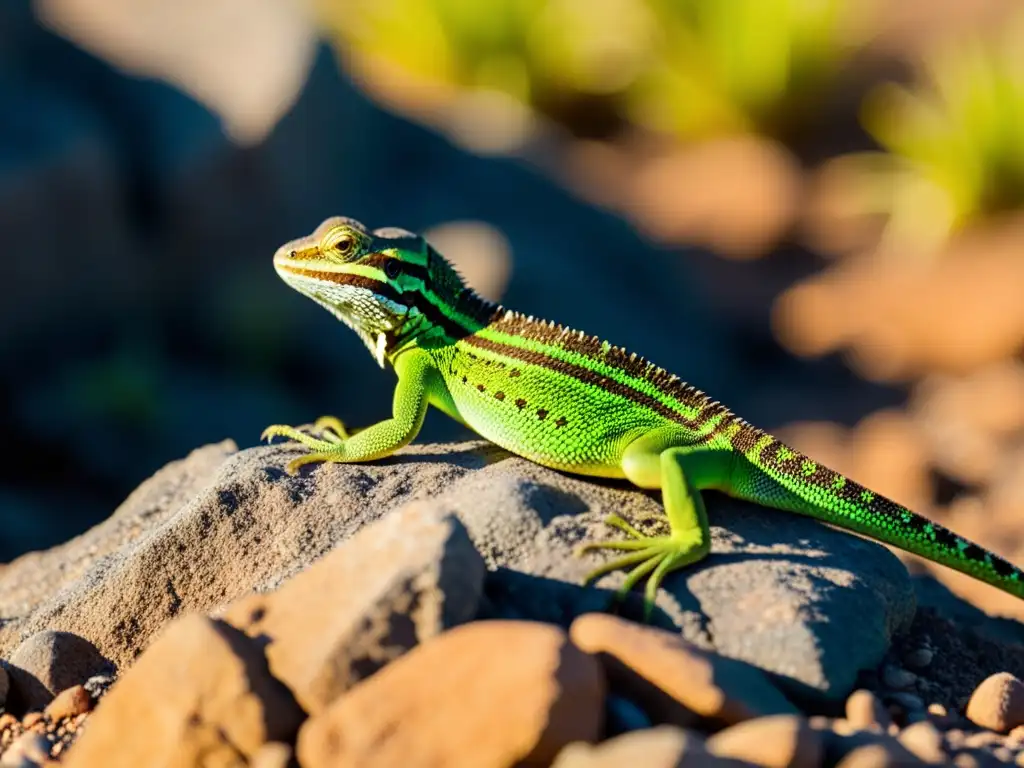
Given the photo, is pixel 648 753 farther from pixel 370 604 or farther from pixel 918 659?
pixel 918 659

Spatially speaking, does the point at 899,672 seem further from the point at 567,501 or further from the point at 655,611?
the point at 567,501

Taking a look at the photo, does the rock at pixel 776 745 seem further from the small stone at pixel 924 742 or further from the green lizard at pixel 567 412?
the green lizard at pixel 567 412

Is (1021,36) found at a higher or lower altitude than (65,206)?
higher

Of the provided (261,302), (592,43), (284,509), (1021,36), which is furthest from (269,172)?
(1021,36)

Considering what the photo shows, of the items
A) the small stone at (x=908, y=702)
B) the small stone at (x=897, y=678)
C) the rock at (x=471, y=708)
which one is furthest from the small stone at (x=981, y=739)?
the rock at (x=471, y=708)

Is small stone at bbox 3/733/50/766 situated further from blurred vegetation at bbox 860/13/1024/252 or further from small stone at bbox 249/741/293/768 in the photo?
blurred vegetation at bbox 860/13/1024/252

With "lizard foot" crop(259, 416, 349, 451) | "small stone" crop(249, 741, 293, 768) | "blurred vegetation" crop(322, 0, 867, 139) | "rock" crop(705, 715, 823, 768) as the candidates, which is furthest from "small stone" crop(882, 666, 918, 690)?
"blurred vegetation" crop(322, 0, 867, 139)

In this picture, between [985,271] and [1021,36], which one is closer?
[985,271]

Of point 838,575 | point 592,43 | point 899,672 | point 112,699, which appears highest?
point 592,43
